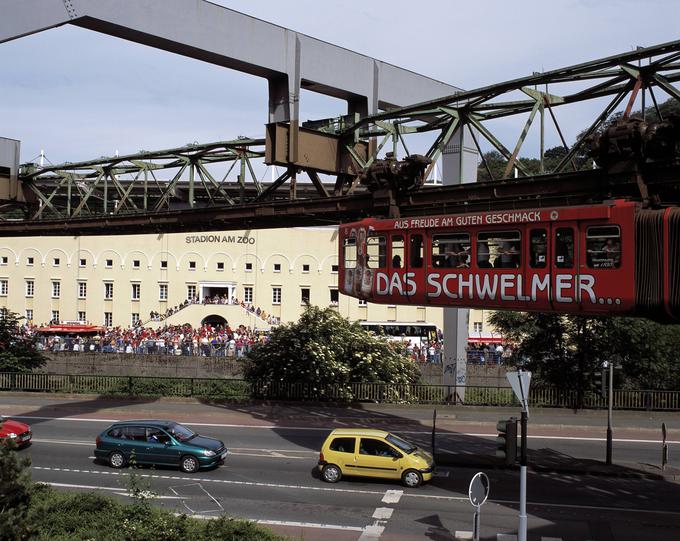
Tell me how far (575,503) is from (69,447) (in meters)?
16.4

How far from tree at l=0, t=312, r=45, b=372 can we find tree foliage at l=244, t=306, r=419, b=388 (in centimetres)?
1292

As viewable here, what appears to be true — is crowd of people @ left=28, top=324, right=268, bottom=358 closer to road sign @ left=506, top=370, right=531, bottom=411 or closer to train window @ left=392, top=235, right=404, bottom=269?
train window @ left=392, top=235, right=404, bottom=269

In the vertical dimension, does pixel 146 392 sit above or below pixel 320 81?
below

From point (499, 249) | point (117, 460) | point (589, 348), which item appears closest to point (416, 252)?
point (499, 249)

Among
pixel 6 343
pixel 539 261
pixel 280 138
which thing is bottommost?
pixel 6 343

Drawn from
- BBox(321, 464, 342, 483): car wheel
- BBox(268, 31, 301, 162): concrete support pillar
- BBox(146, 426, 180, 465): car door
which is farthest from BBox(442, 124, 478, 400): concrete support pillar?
BBox(146, 426, 180, 465): car door

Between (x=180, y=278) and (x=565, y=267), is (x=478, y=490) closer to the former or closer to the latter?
(x=565, y=267)

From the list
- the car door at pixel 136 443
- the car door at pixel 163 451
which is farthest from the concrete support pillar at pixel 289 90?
the car door at pixel 163 451

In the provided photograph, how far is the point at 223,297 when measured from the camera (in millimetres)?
69000

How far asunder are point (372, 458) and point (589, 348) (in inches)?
575

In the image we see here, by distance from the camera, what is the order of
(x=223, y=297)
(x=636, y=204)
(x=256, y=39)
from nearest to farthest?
(x=636, y=204)
(x=256, y=39)
(x=223, y=297)

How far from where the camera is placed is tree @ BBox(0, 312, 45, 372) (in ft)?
127

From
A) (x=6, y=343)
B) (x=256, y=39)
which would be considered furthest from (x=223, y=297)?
(x=256, y=39)

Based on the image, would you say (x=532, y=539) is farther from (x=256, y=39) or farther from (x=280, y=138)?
(x=256, y=39)
